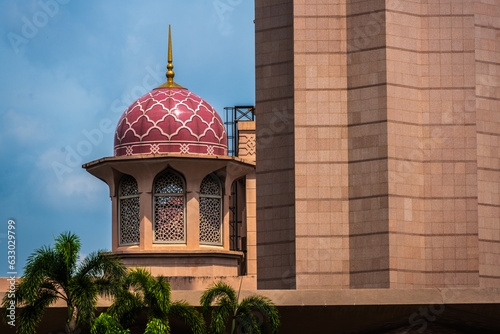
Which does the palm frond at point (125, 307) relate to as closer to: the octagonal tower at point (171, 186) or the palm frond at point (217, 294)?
the palm frond at point (217, 294)

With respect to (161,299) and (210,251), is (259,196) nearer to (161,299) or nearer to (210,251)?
(210,251)

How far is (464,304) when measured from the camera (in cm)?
3362

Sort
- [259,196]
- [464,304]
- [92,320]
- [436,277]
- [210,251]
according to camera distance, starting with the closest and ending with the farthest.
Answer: [92,320] < [464,304] < [436,277] < [259,196] < [210,251]

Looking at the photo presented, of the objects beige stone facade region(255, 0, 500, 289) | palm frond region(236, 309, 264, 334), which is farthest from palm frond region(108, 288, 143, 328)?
beige stone facade region(255, 0, 500, 289)

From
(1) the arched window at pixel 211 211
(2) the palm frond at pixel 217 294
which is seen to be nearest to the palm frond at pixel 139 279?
(2) the palm frond at pixel 217 294

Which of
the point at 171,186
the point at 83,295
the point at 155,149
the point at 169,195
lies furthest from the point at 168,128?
the point at 83,295

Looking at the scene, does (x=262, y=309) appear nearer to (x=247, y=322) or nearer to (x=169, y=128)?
(x=247, y=322)

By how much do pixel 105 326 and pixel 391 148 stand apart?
12.0 metres

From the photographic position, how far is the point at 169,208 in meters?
43.7

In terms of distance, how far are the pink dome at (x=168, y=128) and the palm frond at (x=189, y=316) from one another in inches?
490

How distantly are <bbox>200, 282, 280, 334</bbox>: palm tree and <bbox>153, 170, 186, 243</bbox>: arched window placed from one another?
36.8 feet

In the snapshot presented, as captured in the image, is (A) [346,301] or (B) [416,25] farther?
(B) [416,25]

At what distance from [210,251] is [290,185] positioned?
520cm

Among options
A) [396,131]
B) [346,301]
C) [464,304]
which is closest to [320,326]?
[346,301]
